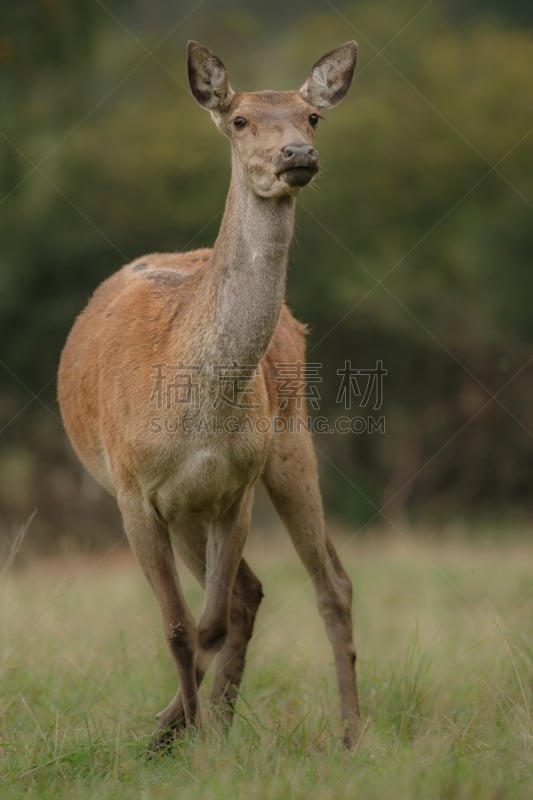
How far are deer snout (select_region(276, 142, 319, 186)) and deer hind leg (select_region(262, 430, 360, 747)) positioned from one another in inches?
69.4

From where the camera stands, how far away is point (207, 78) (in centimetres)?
615

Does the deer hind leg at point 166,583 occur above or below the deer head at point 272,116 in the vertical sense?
below

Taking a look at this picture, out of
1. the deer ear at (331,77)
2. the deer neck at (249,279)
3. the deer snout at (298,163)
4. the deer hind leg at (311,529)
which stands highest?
the deer ear at (331,77)

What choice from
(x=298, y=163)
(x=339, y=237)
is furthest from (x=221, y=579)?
(x=339, y=237)

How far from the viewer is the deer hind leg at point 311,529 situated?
23.1 feet

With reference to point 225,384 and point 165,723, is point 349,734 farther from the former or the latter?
point 225,384

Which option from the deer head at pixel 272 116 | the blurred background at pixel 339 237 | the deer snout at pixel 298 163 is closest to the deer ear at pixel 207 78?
the deer head at pixel 272 116

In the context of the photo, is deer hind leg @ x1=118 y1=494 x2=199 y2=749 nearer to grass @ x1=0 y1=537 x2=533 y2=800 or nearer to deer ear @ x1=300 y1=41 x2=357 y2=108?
grass @ x1=0 y1=537 x2=533 y2=800

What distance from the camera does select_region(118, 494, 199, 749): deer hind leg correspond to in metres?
6.24

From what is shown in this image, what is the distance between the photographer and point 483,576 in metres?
12.1

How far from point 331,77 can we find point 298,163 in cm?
111

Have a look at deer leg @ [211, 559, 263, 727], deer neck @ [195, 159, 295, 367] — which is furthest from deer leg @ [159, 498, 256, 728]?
deer neck @ [195, 159, 295, 367]

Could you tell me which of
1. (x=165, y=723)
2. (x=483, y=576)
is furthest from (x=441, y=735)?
(x=483, y=576)

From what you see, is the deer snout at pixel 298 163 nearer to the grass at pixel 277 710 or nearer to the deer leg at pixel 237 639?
the grass at pixel 277 710
